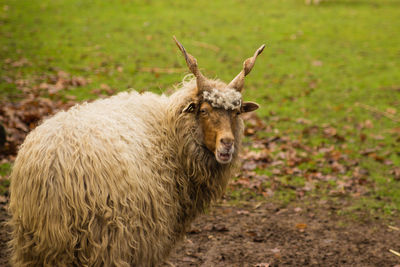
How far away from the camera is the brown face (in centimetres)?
403

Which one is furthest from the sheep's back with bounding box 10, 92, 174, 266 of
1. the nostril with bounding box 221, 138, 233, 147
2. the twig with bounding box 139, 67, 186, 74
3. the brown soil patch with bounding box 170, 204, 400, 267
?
the twig with bounding box 139, 67, 186, 74

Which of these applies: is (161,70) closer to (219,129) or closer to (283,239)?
(283,239)

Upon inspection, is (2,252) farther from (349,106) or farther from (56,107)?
(349,106)

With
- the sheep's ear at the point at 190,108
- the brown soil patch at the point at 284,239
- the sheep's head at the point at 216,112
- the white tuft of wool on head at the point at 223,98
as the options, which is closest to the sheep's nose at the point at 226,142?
the sheep's head at the point at 216,112

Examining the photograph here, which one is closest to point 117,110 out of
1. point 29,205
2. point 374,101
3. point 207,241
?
point 29,205

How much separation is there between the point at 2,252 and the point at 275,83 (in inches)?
322

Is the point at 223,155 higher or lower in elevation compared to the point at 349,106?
higher

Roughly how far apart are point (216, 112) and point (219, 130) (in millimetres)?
195

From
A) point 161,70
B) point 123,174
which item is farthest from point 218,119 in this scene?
point 161,70

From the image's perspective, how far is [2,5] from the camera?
16734mm

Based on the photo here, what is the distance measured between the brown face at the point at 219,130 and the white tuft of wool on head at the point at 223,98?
0.05m

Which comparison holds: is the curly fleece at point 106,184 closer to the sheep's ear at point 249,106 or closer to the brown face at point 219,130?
the brown face at point 219,130

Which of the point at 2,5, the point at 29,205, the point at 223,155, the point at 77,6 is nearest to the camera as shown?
the point at 29,205

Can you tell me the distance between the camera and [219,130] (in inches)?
162
